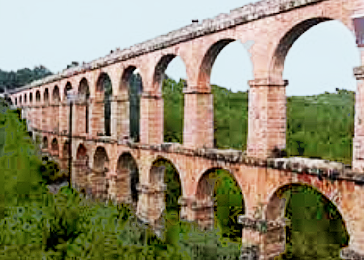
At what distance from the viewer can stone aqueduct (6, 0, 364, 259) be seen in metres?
9.29

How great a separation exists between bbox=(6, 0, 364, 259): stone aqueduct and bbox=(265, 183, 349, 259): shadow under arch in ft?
0.40

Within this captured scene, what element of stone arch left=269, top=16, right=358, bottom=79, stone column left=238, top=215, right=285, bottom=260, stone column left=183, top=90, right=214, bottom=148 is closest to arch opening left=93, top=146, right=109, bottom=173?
stone column left=183, top=90, right=214, bottom=148

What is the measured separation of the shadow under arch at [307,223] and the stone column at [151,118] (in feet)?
18.4

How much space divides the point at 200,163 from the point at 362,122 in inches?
220

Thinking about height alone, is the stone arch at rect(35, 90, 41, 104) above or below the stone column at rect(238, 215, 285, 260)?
above

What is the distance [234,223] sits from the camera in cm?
1852

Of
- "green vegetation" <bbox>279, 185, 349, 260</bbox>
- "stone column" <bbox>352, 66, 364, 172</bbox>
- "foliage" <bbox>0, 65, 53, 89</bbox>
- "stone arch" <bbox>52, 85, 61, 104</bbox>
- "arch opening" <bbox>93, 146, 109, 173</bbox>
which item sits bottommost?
"green vegetation" <bbox>279, 185, 349, 260</bbox>

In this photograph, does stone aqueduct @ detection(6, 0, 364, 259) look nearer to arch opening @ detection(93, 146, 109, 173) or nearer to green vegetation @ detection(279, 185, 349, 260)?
arch opening @ detection(93, 146, 109, 173)

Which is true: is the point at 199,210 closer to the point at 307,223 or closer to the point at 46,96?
the point at 307,223

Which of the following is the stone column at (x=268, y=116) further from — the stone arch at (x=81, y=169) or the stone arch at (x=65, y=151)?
the stone arch at (x=65, y=151)

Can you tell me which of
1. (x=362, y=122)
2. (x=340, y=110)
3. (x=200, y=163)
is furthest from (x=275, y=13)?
(x=340, y=110)

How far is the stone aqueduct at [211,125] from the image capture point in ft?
30.5

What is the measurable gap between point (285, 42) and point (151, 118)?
7.21 metres

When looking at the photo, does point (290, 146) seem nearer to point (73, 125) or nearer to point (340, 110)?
point (340, 110)
